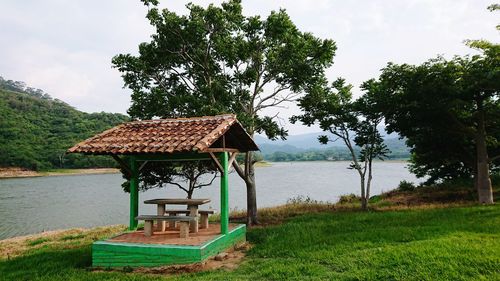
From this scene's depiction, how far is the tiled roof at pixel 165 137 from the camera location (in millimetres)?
7816

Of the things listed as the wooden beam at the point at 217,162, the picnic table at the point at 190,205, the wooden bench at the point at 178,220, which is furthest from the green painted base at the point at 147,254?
the wooden beam at the point at 217,162

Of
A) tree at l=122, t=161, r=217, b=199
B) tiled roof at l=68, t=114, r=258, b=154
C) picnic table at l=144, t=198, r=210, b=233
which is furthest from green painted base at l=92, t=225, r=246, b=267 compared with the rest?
tree at l=122, t=161, r=217, b=199

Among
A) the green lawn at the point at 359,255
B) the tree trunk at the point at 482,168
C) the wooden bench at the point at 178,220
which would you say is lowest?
the green lawn at the point at 359,255

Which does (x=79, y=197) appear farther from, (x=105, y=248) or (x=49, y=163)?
(x=49, y=163)

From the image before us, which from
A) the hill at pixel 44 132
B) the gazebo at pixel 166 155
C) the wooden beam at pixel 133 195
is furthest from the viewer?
the hill at pixel 44 132

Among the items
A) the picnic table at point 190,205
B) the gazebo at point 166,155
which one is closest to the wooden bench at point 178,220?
the gazebo at point 166,155

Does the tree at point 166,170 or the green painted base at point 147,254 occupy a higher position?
the tree at point 166,170

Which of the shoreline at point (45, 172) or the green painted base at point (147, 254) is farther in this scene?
the shoreline at point (45, 172)

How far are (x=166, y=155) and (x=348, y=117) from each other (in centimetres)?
1001

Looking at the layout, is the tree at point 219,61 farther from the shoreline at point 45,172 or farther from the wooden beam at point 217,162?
the shoreline at point 45,172

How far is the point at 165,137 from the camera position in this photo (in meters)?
8.57

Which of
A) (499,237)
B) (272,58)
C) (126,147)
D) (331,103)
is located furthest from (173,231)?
(331,103)

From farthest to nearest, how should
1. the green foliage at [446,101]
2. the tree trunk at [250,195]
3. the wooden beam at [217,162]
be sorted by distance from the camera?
the tree trunk at [250,195]
the green foliage at [446,101]
the wooden beam at [217,162]

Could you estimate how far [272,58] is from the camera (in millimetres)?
12938
